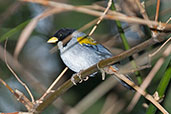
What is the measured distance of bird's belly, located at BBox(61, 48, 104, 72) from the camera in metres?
2.37

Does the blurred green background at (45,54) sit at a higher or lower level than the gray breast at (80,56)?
lower

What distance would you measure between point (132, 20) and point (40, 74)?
314cm

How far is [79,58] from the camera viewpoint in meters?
2.39

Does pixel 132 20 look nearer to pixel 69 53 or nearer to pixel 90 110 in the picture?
pixel 69 53

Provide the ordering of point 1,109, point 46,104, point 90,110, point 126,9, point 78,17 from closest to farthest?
point 46,104 < point 126,9 < point 90,110 < point 1,109 < point 78,17

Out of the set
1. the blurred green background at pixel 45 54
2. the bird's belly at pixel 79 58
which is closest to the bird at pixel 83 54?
the bird's belly at pixel 79 58

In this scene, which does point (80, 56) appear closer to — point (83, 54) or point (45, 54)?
point (83, 54)

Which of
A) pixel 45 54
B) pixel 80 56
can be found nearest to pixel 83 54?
pixel 80 56

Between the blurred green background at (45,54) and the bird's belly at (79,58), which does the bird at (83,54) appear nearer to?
the bird's belly at (79,58)

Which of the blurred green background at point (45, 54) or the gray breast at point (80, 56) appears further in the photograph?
the blurred green background at point (45, 54)

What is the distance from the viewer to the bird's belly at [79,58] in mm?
2373

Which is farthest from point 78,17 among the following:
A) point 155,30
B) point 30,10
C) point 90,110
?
point 155,30

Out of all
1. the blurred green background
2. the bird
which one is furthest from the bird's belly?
the blurred green background

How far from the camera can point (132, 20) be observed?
0.92 meters
